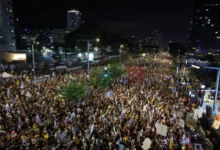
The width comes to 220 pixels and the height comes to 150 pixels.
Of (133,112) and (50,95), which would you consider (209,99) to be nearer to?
(133,112)

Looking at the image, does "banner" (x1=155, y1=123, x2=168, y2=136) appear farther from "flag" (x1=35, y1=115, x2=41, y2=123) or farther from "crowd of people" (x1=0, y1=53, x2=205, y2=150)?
"flag" (x1=35, y1=115, x2=41, y2=123)

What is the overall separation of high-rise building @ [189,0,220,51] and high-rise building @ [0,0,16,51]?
113m

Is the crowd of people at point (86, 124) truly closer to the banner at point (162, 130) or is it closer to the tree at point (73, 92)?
the banner at point (162, 130)

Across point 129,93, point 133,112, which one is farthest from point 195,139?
point 129,93

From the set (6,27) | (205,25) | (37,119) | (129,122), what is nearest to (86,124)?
(129,122)

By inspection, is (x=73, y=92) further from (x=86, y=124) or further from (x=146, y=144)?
(x=146, y=144)

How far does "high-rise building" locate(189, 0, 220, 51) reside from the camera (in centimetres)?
12988

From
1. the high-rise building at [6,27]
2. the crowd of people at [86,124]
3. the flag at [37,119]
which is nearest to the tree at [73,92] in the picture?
the crowd of people at [86,124]

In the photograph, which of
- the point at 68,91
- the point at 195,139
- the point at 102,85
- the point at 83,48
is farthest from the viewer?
the point at 83,48

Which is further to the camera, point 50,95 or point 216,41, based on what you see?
point 216,41

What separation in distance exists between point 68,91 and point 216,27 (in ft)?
449

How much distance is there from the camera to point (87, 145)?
437 inches

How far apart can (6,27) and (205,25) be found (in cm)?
12038

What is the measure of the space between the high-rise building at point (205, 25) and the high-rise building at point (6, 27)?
113414 mm
